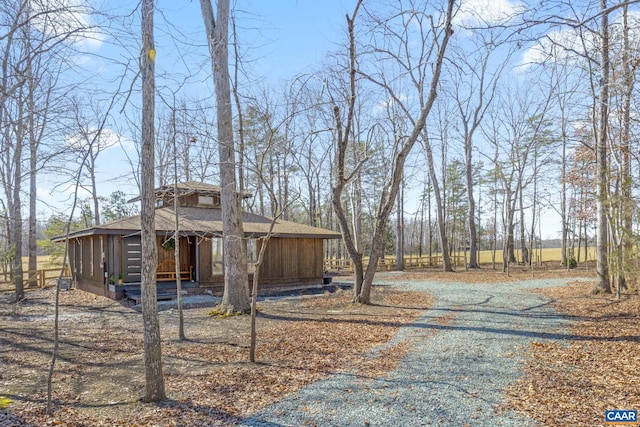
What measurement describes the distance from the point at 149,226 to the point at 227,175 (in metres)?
6.00

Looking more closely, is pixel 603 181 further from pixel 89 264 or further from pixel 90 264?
pixel 89 264

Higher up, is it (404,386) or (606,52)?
(606,52)

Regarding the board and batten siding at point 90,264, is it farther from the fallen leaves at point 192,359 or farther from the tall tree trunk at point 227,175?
the tall tree trunk at point 227,175

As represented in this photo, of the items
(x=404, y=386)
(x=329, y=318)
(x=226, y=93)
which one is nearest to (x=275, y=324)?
(x=329, y=318)

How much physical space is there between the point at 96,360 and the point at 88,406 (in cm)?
217

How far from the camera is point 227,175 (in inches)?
408

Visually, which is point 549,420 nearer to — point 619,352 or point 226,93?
point 619,352

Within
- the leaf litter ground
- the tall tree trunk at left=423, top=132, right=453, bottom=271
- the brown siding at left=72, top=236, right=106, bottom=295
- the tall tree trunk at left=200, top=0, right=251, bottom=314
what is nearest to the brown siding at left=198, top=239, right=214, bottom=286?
the brown siding at left=72, top=236, right=106, bottom=295

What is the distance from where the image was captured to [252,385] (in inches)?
203

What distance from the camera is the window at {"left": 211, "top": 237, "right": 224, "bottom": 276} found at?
1517 cm

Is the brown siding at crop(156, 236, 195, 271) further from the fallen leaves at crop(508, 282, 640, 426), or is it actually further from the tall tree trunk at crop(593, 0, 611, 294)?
the tall tree trunk at crop(593, 0, 611, 294)

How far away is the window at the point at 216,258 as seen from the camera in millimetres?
15172

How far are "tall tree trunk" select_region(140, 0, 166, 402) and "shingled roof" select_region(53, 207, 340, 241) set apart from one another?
785 centimetres

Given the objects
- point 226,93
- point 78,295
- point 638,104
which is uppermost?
point 226,93
